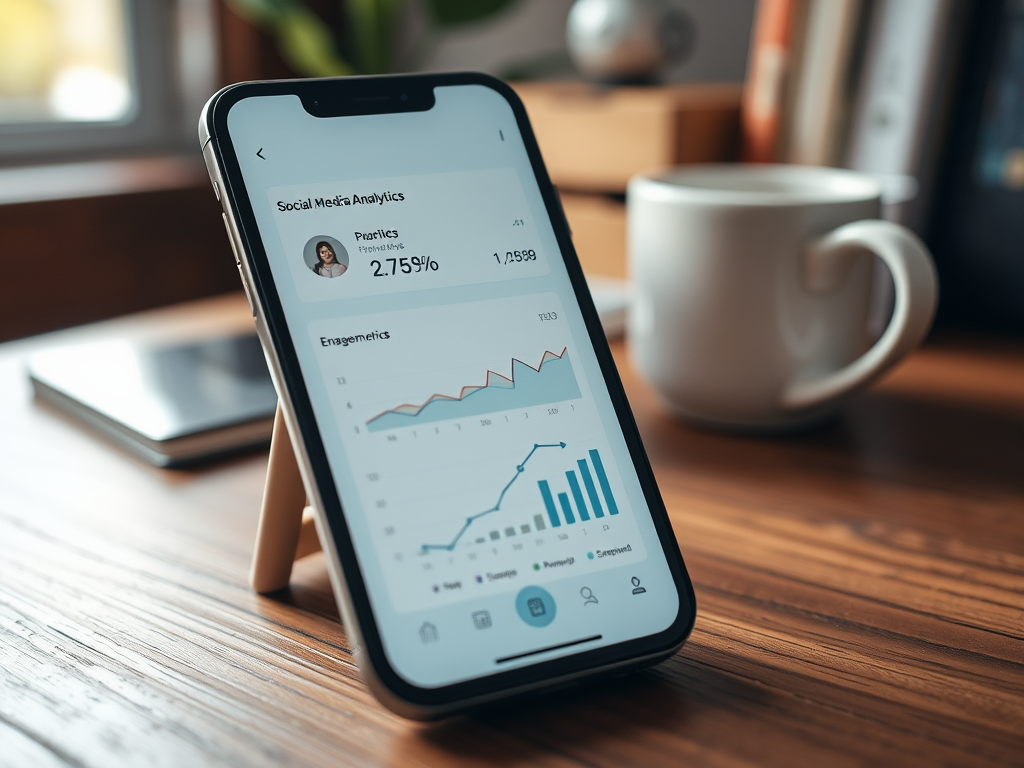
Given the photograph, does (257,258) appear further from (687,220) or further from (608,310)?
(608,310)

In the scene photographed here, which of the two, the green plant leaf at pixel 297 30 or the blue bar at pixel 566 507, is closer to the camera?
the blue bar at pixel 566 507

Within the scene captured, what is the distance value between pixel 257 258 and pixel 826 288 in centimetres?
33

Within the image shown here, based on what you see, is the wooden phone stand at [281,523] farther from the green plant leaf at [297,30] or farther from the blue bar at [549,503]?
the green plant leaf at [297,30]

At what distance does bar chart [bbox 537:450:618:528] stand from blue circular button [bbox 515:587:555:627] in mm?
26

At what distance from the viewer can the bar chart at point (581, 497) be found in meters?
0.34

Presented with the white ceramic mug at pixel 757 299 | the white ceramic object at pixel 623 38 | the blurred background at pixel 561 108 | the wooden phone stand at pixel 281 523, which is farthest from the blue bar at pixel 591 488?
the white ceramic object at pixel 623 38

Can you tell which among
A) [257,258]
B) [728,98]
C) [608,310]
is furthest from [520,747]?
[728,98]

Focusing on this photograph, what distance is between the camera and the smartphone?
0.31m

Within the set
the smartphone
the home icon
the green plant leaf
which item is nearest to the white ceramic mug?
the smartphone

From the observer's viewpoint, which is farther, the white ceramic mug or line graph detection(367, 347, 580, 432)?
the white ceramic mug

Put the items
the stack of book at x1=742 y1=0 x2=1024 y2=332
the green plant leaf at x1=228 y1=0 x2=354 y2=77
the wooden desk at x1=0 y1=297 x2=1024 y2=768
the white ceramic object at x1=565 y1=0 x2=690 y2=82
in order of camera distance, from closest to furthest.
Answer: the wooden desk at x1=0 y1=297 x2=1024 y2=768
the stack of book at x1=742 y1=0 x2=1024 y2=332
the white ceramic object at x1=565 y1=0 x2=690 y2=82
the green plant leaf at x1=228 y1=0 x2=354 y2=77

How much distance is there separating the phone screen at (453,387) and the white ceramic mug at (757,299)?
6.7 inches

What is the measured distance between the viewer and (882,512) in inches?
18.2

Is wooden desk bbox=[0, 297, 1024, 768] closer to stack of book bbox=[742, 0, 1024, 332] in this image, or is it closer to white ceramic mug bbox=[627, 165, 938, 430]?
white ceramic mug bbox=[627, 165, 938, 430]
